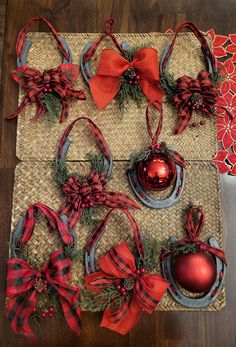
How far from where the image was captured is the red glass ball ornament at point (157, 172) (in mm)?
734

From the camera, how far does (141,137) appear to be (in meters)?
0.83

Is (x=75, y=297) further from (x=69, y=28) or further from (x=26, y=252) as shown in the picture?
(x=69, y=28)

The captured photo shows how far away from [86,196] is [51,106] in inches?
9.2

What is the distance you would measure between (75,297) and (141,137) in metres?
0.38

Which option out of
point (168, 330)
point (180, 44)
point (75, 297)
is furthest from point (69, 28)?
point (168, 330)

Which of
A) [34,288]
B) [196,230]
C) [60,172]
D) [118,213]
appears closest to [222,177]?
[196,230]

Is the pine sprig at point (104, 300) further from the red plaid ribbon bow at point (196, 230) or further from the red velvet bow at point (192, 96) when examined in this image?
the red velvet bow at point (192, 96)

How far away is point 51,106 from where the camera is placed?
826 mm

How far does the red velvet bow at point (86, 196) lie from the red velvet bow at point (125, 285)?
0.34ft

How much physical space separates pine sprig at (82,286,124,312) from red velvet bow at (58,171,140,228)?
15 centimetres

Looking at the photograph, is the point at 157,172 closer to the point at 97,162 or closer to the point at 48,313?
the point at 97,162

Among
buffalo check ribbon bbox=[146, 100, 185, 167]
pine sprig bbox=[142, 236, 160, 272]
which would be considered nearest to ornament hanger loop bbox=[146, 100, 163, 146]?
buffalo check ribbon bbox=[146, 100, 185, 167]

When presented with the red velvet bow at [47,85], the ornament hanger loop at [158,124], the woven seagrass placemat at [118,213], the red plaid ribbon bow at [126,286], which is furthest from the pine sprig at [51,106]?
the red plaid ribbon bow at [126,286]

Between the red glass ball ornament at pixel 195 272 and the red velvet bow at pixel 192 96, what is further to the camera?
the red velvet bow at pixel 192 96
